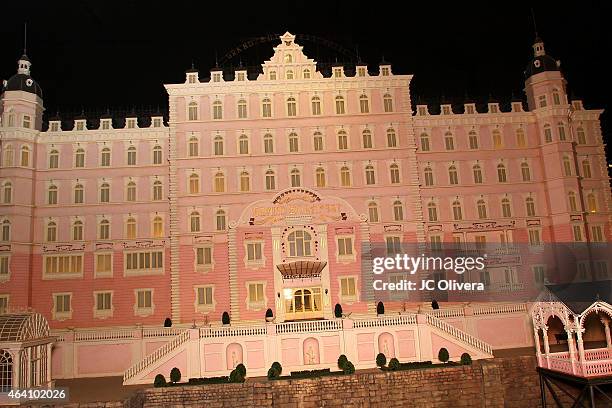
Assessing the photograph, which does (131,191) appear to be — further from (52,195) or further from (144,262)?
(52,195)

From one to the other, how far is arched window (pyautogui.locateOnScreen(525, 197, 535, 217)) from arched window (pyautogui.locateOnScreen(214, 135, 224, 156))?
2795cm

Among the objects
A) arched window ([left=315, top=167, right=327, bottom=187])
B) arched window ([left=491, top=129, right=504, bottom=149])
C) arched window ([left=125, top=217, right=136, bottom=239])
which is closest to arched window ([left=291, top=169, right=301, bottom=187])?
arched window ([left=315, top=167, right=327, bottom=187])

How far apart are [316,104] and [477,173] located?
1615 cm

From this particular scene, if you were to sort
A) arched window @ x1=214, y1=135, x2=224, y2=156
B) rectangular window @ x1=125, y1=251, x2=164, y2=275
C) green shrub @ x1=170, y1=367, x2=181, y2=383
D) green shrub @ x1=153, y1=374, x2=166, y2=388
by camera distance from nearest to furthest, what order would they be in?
green shrub @ x1=153, y1=374, x2=166, y2=388 < green shrub @ x1=170, y1=367, x2=181, y2=383 < rectangular window @ x1=125, y1=251, x2=164, y2=275 < arched window @ x1=214, y1=135, x2=224, y2=156

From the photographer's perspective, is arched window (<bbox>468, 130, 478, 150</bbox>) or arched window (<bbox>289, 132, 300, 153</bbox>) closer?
arched window (<bbox>289, 132, 300, 153</bbox>)

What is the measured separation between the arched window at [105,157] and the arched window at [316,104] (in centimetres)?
1878

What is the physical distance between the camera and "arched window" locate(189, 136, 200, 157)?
155 ft

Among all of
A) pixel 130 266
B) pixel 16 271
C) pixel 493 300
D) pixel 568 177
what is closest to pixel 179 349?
pixel 130 266

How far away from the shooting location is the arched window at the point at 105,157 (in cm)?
4841

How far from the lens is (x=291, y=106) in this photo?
48375 mm

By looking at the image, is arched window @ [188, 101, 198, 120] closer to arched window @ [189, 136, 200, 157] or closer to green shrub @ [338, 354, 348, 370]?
arched window @ [189, 136, 200, 157]

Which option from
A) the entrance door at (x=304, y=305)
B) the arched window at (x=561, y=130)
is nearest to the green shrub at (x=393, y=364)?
the entrance door at (x=304, y=305)

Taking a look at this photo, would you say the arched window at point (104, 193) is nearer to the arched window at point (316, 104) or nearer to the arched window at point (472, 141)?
the arched window at point (316, 104)

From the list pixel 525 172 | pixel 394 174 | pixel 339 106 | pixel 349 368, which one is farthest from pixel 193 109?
pixel 525 172
